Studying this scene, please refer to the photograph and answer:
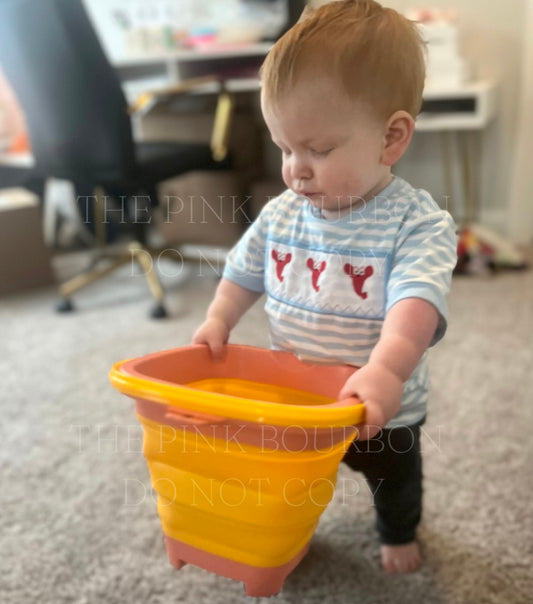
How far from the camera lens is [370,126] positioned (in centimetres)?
63

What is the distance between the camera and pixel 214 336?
30.0 inches

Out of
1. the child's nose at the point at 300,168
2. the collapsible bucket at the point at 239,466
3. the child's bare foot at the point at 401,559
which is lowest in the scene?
the child's bare foot at the point at 401,559

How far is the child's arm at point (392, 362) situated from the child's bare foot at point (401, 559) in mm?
332

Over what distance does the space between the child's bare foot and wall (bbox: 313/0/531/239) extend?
1715 millimetres

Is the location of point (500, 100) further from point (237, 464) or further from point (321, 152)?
point (237, 464)

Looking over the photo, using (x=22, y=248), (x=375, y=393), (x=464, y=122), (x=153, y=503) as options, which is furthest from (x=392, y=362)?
(x=22, y=248)

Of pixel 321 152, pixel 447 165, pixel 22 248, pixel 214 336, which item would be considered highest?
pixel 321 152

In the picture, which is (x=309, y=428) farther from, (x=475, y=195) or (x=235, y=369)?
(x=475, y=195)

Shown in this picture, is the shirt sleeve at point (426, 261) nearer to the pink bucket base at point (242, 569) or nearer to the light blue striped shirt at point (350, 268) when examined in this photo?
the light blue striped shirt at point (350, 268)

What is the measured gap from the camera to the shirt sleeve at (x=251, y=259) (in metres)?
0.79

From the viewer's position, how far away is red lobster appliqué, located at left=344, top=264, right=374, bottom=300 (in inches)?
27.1

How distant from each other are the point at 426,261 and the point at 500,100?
1.97m

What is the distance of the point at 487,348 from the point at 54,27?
1346 millimetres

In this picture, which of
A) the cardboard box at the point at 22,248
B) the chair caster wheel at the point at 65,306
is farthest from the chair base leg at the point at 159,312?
the cardboard box at the point at 22,248
